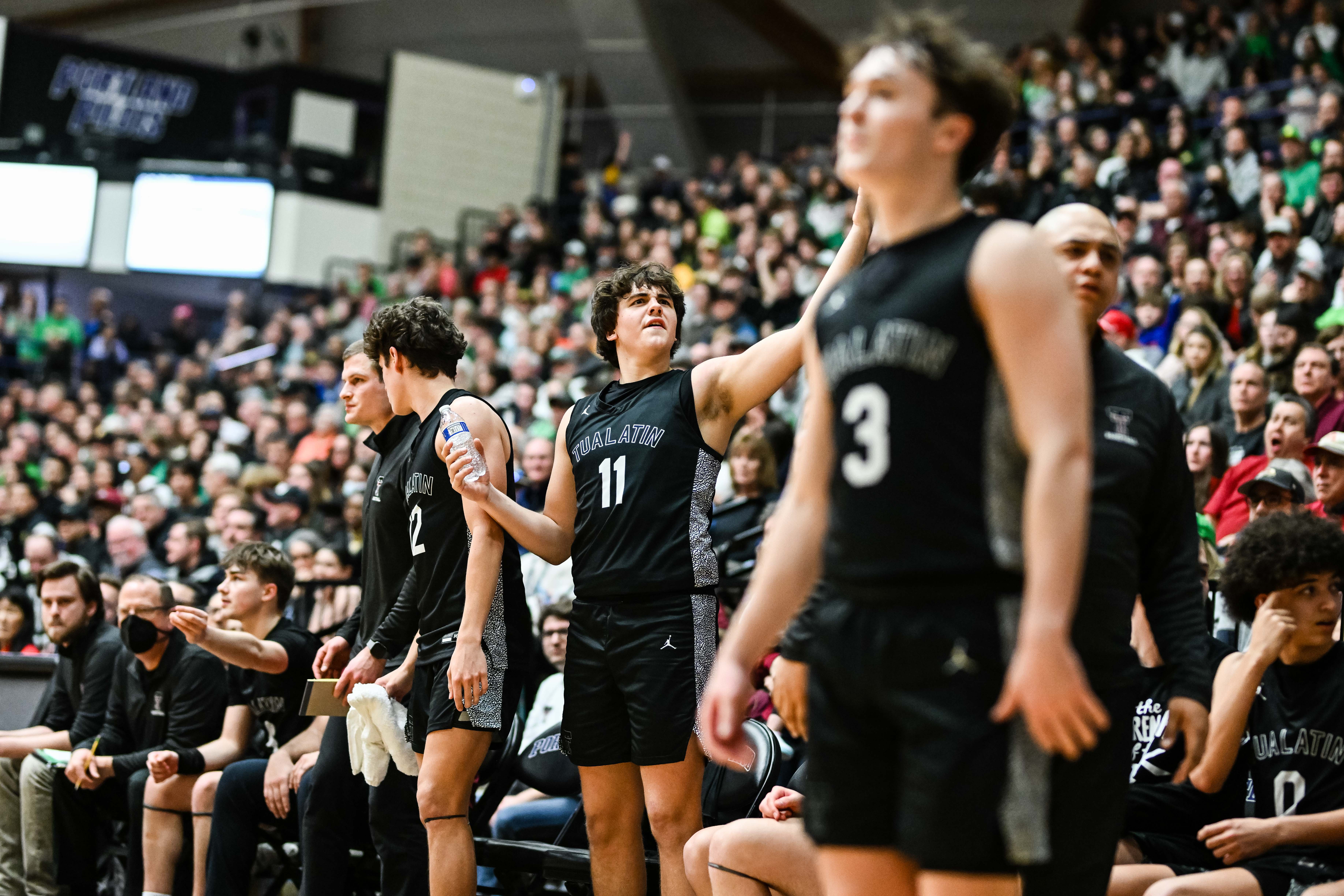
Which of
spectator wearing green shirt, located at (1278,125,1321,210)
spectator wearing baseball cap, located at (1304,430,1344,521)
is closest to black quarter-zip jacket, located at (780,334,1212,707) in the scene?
spectator wearing baseball cap, located at (1304,430,1344,521)

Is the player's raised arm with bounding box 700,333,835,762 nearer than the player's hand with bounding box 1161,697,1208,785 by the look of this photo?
Yes

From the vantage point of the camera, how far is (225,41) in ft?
79.4

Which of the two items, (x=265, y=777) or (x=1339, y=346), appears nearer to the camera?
(x=265, y=777)

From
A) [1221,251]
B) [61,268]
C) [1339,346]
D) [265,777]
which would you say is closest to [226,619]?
[265,777]

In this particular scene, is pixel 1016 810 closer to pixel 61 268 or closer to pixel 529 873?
pixel 529 873

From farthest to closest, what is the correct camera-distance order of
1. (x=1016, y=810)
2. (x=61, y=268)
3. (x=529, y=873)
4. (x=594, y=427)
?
(x=61, y=268) < (x=529, y=873) < (x=594, y=427) < (x=1016, y=810)

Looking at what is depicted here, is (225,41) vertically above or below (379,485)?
above

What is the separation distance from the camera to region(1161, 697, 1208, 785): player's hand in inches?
91.2

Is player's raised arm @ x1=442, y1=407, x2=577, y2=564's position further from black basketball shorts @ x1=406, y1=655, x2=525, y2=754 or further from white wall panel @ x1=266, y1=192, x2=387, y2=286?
white wall panel @ x1=266, y1=192, x2=387, y2=286

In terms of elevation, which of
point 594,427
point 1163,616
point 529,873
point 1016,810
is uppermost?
point 594,427

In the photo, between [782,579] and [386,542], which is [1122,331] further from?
[782,579]

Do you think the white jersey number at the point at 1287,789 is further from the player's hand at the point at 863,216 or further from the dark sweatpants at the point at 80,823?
the dark sweatpants at the point at 80,823

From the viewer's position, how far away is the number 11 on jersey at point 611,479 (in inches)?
154

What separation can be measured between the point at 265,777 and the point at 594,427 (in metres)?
2.28
